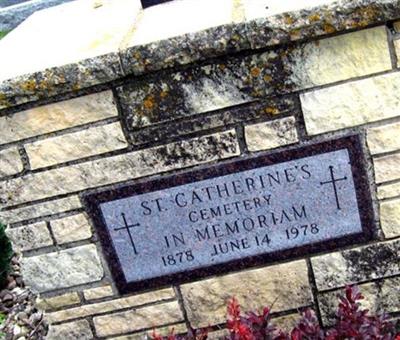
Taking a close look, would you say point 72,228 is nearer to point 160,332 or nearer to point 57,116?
point 57,116

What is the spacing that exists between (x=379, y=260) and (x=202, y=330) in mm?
748

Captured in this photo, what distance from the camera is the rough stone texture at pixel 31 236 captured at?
246cm

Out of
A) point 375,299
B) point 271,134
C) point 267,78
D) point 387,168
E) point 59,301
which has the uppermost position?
point 267,78

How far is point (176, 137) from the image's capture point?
7.59 feet

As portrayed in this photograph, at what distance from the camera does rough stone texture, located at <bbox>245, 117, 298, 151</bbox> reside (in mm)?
2281

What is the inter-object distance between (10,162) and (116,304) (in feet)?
2.29

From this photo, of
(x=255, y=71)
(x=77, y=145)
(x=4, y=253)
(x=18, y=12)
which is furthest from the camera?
(x=18, y=12)

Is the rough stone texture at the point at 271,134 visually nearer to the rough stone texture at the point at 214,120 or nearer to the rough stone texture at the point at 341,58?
the rough stone texture at the point at 214,120

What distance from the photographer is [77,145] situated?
2.32 metres

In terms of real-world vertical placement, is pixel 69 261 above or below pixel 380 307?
above

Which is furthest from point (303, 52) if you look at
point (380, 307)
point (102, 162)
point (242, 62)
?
point (380, 307)

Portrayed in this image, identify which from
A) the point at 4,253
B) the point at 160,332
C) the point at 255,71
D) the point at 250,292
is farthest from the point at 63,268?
the point at 4,253

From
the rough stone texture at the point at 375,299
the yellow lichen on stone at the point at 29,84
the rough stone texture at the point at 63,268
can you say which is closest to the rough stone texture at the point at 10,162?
the yellow lichen on stone at the point at 29,84

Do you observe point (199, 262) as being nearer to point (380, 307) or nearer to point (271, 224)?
point (271, 224)
